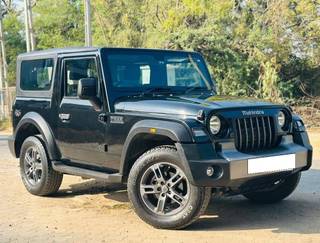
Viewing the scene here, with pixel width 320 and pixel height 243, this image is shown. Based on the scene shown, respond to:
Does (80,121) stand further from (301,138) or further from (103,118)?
(301,138)

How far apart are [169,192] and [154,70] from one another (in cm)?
172

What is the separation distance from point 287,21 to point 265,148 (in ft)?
41.2

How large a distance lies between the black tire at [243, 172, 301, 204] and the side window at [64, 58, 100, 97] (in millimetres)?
2418

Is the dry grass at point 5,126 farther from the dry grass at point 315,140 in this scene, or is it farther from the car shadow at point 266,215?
the car shadow at point 266,215

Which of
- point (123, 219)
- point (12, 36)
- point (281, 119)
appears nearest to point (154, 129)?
point (123, 219)

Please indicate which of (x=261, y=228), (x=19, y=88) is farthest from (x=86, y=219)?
(x=19, y=88)

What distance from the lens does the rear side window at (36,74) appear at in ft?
24.5

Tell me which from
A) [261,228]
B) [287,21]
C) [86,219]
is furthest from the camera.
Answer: [287,21]

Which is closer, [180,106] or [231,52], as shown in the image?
[180,106]

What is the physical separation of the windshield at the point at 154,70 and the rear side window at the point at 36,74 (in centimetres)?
120

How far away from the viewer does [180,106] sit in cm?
570

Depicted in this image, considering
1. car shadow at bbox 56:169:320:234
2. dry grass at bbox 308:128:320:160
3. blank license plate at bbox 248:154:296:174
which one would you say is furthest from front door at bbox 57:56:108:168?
dry grass at bbox 308:128:320:160

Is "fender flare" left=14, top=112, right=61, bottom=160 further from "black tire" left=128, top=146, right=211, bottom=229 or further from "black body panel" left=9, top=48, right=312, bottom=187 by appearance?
"black tire" left=128, top=146, right=211, bottom=229

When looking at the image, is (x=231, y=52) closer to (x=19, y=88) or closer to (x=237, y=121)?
(x=19, y=88)
